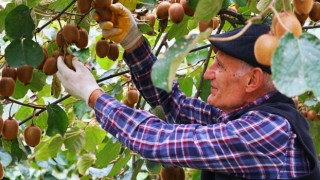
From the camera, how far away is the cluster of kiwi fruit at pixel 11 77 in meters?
1.77

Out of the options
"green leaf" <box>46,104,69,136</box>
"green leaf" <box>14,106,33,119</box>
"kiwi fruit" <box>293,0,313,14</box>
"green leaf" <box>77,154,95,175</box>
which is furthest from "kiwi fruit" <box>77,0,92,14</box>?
"green leaf" <box>77,154,95,175</box>

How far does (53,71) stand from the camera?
1775 millimetres

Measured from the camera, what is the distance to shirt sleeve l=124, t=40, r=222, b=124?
199cm

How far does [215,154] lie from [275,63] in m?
0.70

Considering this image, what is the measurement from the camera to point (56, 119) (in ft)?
6.57

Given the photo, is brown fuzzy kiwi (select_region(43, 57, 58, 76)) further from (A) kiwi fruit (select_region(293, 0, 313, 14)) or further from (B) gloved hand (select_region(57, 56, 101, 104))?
(A) kiwi fruit (select_region(293, 0, 313, 14))

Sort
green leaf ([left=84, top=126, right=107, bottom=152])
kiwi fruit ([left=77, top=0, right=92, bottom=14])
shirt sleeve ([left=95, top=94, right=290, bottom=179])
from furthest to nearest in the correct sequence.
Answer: green leaf ([left=84, top=126, right=107, bottom=152]), kiwi fruit ([left=77, top=0, right=92, bottom=14]), shirt sleeve ([left=95, top=94, right=290, bottom=179])

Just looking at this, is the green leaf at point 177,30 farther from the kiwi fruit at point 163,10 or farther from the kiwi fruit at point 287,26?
the kiwi fruit at point 287,26

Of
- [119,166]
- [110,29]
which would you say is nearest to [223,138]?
[110,29]

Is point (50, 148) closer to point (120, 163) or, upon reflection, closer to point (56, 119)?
point (120, 163)

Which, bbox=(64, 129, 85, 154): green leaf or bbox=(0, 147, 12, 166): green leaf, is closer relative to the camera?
bbox=(0, 147, 12, 166): green leaf

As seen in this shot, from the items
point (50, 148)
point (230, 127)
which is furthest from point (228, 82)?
point (50, 148)

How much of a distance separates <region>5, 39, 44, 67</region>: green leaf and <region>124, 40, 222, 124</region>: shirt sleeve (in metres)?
0.32

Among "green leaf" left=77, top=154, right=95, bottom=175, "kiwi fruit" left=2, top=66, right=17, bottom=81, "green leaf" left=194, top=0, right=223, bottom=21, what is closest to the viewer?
"green leaf" left=194, top=0, right=223, bottom=21
